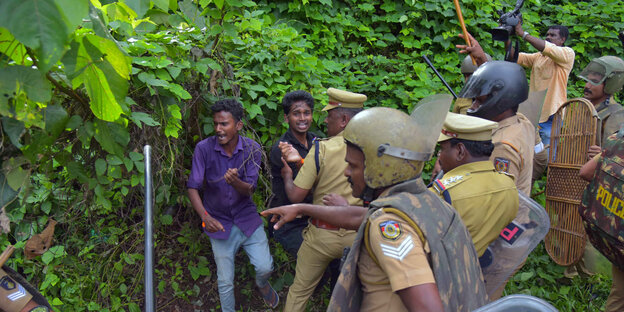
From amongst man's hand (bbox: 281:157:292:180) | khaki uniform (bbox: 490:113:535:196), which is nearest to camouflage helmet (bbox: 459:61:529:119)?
khaki uniform (bbox: 490:113:535:196)

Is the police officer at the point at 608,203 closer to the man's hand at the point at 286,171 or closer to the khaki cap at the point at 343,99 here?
the khaki cap at the point at 343,99

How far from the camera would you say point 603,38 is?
25.3 ft

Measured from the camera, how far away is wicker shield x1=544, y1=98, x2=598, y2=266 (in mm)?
4723

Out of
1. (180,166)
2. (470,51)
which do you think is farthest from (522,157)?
(180,166)

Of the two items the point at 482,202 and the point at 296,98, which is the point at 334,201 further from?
the point at 296,98

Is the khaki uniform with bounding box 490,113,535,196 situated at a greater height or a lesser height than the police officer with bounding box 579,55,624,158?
greater

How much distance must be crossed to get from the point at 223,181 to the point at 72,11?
2797mm

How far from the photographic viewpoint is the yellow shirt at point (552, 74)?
5988 mm

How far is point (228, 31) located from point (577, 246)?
3793mm

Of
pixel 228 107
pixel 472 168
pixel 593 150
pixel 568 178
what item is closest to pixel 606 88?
pixel 593 150

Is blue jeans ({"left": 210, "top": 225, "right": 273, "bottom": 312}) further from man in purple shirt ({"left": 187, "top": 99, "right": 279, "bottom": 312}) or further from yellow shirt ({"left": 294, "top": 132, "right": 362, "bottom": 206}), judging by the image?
yellow shirt ({"left": 294, "top": 132, "right": 362, "bottom": 206})

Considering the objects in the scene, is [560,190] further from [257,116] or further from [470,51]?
[257,116]

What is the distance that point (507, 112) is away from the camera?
11.9 ft

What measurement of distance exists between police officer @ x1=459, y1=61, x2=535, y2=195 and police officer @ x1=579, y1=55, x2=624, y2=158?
1663 millimetres
